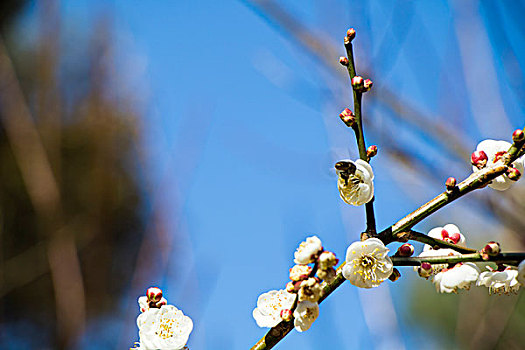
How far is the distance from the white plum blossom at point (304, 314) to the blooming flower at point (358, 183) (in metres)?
0.09

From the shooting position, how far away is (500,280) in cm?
41

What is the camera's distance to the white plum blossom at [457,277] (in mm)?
404

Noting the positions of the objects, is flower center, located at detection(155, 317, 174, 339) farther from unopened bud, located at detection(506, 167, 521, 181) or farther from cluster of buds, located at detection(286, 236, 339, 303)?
unopened bud, located at detection(506, 167, 521, 181)

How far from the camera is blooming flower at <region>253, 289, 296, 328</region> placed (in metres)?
0.38

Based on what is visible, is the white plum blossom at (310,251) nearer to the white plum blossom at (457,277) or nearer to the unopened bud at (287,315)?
the unopened bud at (287,315)

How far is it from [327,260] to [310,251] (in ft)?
0.04

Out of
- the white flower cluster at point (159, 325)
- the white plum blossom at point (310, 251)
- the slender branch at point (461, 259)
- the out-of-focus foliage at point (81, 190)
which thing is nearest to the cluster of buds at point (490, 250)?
the slender branch at point (461, 259)

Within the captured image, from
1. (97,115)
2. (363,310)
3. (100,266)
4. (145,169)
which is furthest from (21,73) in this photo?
Answer: (363,310)

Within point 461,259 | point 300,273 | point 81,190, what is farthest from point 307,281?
point 81,190

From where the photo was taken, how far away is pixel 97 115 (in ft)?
16.6

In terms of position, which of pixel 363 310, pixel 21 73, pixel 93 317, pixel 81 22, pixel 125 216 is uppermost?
pixel 81 22

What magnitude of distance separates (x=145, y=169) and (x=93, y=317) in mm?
1631

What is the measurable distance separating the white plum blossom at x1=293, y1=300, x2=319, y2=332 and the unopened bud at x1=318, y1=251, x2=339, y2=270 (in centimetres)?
3

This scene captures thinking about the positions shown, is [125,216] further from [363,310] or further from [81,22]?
[363,310]
